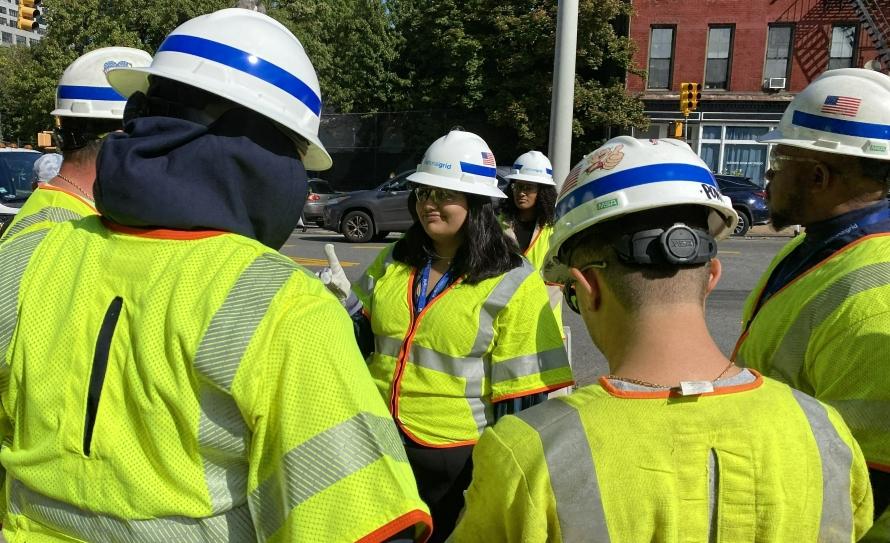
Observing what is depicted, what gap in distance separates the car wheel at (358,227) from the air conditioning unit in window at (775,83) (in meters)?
17.4

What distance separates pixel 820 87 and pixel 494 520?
5.67 feet

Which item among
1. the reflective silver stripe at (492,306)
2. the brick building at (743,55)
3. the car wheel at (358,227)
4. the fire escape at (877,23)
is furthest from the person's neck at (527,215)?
the fire escape at (877,23)

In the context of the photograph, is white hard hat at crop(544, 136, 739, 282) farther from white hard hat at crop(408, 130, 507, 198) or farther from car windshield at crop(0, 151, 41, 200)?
car windshield at crop(0, 151, 41, 200)

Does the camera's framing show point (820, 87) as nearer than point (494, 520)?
No

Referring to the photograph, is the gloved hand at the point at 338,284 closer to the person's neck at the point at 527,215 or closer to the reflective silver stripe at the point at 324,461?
the reflective silver stripe at the point at 324,461

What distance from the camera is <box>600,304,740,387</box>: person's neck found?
4.36 ft

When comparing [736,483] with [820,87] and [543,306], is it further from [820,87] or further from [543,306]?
[543,306]

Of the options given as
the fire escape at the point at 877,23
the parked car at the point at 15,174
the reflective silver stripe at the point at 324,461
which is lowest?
the parked car at the point at 15,174

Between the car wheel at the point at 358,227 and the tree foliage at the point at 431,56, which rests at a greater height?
the tree foliage at the point at 431,56

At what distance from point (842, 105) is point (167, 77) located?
6.12ft

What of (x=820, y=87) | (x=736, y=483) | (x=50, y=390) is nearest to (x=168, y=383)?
(x=50, y=390)

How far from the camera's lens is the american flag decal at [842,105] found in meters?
2.11

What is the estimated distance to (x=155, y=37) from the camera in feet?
94.4

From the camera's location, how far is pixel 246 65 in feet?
4.60
